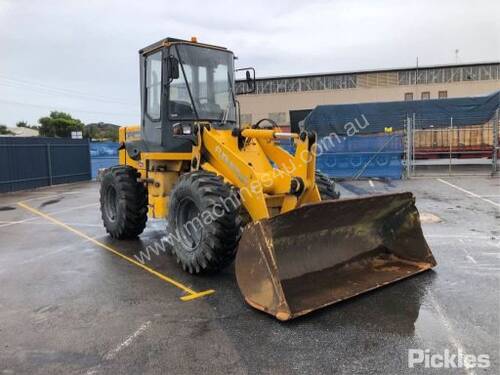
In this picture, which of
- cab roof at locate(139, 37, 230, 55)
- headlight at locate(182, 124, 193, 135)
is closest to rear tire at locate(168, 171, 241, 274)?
headlight at locate(182, 124, 193, 135)

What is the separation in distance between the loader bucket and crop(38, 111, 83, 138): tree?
48.1m

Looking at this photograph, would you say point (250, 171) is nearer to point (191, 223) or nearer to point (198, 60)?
point (191, 223)

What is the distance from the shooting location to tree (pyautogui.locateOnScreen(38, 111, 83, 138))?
164 feet

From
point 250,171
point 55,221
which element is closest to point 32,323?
point 250,171

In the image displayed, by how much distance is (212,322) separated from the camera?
4.48 meters

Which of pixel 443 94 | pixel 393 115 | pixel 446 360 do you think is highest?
pixel 443 94

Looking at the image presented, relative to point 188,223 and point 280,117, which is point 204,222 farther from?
point 280,117

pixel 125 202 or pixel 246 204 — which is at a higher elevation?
pixel 246 204

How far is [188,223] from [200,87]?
6.95 ft

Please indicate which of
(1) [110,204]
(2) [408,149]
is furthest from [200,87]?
(2) [408,149]

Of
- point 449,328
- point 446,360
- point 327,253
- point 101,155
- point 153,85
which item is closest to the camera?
point 446,360

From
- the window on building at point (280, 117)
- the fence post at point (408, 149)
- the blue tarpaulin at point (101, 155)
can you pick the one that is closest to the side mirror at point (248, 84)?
the fence post at point (408, 149)

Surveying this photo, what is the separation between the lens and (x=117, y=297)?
5316 mm

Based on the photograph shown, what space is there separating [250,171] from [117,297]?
7.13ft
